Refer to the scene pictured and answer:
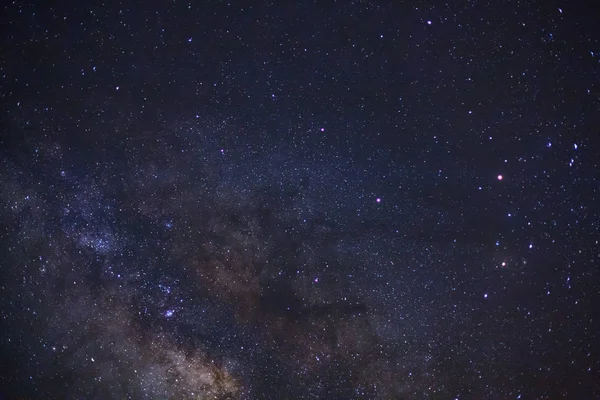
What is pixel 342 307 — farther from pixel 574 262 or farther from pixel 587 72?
pixel 587 72

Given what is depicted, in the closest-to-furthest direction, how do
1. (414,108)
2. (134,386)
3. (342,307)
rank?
(414,108)
(342,307)
(134,386)

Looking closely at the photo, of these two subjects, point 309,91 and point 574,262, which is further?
point 574,262

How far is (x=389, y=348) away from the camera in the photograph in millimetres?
3291

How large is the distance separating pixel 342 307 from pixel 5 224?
367cm

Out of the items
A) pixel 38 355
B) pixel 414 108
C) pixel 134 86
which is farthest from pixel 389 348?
pixel 38 355

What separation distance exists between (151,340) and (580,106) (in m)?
4.84

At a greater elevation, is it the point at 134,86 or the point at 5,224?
the point at 134,86

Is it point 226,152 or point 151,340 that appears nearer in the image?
point 226,152

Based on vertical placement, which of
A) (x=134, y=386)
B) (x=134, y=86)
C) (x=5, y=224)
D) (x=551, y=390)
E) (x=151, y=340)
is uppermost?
(x=134, y=86)

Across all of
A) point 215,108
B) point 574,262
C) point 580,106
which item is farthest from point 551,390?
point 215,108

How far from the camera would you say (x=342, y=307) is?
324 centimetres

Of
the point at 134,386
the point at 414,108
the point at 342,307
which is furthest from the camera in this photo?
the point at 134,386

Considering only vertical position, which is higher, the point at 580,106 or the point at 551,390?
the point at 580,106

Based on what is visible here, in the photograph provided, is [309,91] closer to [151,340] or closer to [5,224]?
[151,340]
